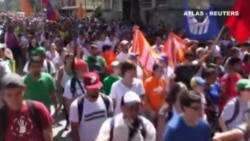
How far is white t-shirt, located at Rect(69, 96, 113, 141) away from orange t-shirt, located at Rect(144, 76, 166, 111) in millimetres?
1485

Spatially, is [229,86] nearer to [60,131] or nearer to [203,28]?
[60,131]

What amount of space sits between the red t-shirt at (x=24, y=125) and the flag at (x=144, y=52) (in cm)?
460

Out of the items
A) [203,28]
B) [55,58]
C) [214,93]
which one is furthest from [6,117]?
[203,28]

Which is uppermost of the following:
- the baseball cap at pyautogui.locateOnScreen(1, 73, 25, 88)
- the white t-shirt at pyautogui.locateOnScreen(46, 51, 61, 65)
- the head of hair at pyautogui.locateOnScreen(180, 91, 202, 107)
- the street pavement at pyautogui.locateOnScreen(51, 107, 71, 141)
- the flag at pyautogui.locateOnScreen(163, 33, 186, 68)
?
the baseball cap at pyautogui.locateOnScreen(1, 73, 25, 88)

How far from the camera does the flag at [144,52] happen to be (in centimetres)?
924

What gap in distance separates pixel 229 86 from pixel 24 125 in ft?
10.9

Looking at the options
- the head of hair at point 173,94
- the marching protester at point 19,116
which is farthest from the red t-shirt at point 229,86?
the marching protester at point 19,116

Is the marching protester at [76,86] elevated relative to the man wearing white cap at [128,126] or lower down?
lower down

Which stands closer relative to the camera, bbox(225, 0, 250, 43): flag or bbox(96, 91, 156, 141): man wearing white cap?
bbox(96, 91, 156, 141): man wearing white cap

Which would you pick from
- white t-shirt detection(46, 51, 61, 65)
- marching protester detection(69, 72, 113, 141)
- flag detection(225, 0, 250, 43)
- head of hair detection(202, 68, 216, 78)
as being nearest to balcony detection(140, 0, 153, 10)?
white t-shirt detection(46, 51, 61, 65)

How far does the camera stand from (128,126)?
4.48 metres

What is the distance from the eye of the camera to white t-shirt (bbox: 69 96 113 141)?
5.63 meters

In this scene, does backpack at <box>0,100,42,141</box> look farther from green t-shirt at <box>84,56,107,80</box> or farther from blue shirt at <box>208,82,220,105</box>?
green t-shirt at <box>84,56,107,80</box>

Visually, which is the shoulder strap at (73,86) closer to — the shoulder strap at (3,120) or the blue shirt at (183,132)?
the shoulder strap at (3,120)
